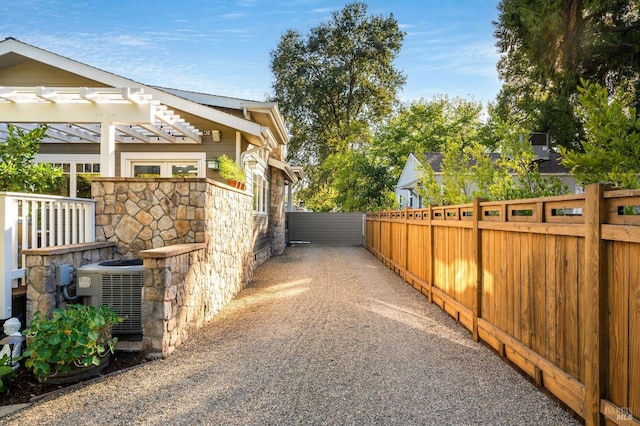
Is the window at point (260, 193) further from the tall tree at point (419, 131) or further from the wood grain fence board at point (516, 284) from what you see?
the tall tree at point (419, 131)

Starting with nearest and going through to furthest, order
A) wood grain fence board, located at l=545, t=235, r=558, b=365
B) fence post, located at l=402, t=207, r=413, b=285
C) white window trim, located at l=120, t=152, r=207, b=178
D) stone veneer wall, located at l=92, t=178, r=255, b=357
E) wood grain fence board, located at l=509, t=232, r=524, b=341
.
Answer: wood grain fence board, located at l=545, t=235, r=558, b=365, wood grain fence board, located at l=509, t=232, r=524, b=341, stone veneer wall, located at l=92, t=178, r=255, b=357, fence post, located at l=402, t=207, r=413, b=285, white window trim, located at l=120, t=152, r=207, b=178

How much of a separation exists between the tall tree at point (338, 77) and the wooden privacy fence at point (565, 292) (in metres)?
23.2

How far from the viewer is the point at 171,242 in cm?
570

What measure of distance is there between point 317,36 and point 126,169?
21635mm

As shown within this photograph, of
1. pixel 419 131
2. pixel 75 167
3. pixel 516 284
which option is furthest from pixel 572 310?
pixel 419 131

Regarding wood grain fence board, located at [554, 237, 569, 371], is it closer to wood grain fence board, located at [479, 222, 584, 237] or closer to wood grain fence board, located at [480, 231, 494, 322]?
wood grain fence board, located at [479, 222, 584, 237]

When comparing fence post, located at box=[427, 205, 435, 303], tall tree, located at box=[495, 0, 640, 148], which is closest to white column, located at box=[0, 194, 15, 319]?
fence post, located at box=[427, 205, 435, 303]

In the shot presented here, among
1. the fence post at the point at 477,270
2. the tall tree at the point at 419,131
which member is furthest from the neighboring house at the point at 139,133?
the tall tree at the point at 419,131

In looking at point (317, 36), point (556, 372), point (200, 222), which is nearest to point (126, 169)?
point (200, 222)

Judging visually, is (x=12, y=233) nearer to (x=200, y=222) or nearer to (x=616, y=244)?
(x=200, y=222)

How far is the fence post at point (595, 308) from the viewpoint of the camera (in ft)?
8.00

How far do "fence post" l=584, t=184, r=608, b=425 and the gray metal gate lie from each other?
18233 millimetres

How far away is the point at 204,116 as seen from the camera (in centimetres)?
905

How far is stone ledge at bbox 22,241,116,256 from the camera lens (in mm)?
4176
